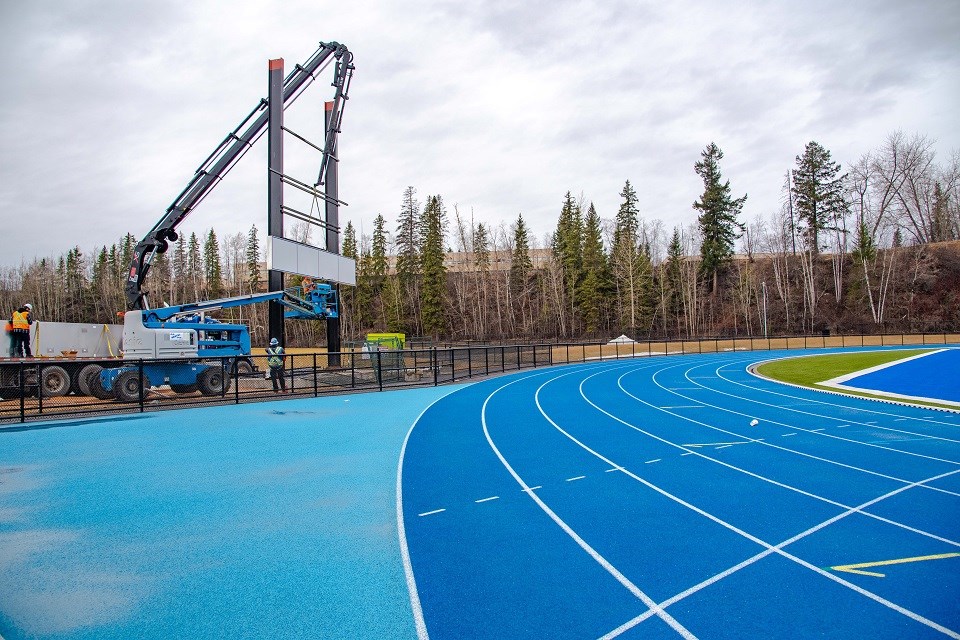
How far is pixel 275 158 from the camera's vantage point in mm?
26797

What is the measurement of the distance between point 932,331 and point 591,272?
34.8m

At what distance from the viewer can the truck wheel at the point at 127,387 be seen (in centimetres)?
1627

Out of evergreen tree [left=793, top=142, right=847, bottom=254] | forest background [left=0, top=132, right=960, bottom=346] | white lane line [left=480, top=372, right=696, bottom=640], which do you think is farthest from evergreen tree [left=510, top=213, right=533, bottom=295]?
white lane line [left=480, top=372, right=696, bottom=640]

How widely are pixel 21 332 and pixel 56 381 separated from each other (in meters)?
2.73

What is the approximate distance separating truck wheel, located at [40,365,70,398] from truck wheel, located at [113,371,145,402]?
1.48 metres

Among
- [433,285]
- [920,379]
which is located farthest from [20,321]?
[433,285]

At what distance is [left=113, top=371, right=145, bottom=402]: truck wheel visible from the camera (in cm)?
1627

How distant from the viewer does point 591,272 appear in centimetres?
6444

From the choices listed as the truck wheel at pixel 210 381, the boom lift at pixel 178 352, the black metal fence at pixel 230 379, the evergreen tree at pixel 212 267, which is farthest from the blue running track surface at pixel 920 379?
the evergreen tree at pixel 212 267

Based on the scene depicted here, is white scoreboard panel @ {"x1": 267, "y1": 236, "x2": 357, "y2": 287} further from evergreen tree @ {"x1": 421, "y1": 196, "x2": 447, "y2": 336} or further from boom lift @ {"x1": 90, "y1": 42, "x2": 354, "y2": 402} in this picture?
evergreen tree @ {"x1": 421, "y1": 196, "x2": 447, "y2": 336}

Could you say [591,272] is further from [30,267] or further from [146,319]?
[30,267]

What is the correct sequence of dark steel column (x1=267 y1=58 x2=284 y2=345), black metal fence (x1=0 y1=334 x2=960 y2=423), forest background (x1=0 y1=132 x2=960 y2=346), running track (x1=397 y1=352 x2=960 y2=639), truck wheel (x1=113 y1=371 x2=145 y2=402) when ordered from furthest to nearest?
forest background (x1=0 y1=132 x2=960 y2=346)
dark steel column (x1=267 y1=58 x2=284 y2=345)
truck wheel (x1=113 y1=371 x2=145 y2=402)
black metal fence (x1=0 y1=334 x2=960 y2=423)
running track (x1=397 y1=352 x2=960 y2=639)

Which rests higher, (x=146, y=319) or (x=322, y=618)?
(x=146, y=319)

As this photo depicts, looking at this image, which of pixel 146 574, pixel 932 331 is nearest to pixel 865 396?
pixel 146 574
